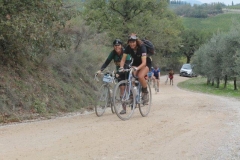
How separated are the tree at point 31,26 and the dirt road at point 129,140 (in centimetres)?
340

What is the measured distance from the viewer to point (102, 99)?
33.1ft

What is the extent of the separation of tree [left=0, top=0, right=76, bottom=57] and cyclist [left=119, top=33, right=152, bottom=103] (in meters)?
2.95

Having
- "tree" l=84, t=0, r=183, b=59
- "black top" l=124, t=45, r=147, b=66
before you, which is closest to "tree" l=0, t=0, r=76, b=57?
"black top" l=124, t=45, r=147, b=66

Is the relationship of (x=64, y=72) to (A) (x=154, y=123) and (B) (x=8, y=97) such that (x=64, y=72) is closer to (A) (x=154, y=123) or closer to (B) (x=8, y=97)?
(B) (x=8, y=97)

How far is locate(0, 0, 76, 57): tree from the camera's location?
34.3 ft

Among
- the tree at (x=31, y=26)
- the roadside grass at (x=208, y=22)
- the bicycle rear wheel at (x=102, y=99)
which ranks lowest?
the bicycle rear wheel at (x=102, y=99)

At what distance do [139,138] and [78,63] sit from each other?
10336 millimetres

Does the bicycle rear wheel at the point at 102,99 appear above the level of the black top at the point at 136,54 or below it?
below

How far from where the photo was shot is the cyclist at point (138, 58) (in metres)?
9.32

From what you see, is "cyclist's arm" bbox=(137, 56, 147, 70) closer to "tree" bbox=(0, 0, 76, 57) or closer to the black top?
the black top

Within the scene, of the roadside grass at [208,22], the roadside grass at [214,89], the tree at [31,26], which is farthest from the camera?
the roadside grass at [208,22]

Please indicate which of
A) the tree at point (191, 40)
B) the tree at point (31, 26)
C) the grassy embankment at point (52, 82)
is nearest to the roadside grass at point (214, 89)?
the grassy embankment at point (52, 82)

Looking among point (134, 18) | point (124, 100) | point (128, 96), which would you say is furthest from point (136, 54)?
point (134, 18)

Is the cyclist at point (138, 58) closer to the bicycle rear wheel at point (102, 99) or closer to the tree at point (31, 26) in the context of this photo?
the bicycle rear wheel at point (102, 99)
